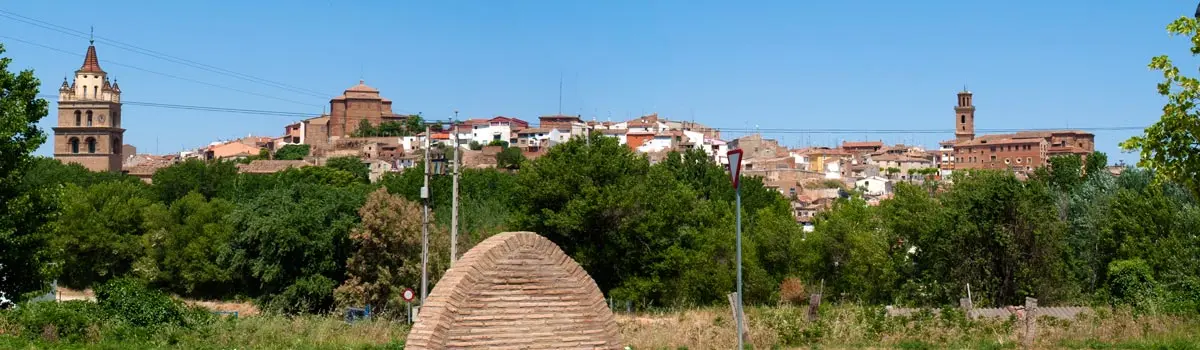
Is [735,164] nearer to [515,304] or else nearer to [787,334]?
[515,304]

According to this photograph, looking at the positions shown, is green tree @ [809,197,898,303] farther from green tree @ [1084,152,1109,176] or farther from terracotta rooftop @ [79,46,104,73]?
terracotta rooftop @ [79,46,104,73]

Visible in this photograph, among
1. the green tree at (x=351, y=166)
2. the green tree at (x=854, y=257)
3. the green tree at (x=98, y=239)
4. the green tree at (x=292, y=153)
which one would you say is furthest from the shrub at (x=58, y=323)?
the green tree at (x=292, y=153)

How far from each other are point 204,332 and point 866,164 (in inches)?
5467

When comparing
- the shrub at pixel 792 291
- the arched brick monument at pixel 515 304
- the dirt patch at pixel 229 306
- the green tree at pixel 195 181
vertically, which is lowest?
the dirt patch at pixel 229 306

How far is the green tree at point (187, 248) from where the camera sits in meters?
44.1

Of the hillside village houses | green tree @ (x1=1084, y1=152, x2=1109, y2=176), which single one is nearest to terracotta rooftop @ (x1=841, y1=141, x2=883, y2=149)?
the hillside village houses

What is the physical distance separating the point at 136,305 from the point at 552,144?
347 ft

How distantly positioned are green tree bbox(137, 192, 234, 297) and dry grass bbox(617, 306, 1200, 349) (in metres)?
27.5

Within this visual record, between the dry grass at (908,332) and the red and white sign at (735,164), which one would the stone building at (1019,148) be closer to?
the dry grass at (908,332)

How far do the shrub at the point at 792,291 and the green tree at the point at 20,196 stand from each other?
81.6ft

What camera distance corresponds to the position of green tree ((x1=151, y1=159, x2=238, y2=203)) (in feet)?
224

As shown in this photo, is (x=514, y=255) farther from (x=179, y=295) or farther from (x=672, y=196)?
(x=179, y=295)

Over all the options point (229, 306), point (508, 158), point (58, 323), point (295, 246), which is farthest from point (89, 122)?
point (58, 323)

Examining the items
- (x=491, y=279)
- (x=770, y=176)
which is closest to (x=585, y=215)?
(x=491, y=279)
